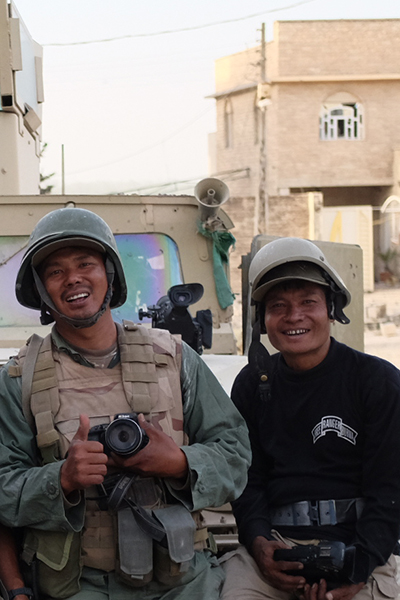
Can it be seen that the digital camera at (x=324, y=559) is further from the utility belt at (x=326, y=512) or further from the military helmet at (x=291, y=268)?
the military helmet at (x=291, y=268)

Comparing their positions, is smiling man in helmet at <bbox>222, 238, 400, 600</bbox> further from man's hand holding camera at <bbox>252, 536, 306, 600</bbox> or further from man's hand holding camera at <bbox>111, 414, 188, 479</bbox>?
man's hand holding camera at <bbox>111, 414, 188, 479</bbox>

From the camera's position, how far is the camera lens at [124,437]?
1933 mm

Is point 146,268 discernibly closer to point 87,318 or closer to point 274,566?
point 87,318

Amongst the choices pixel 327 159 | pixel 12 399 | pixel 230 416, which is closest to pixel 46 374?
pixel 12 399

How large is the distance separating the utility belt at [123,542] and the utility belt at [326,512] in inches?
14.8

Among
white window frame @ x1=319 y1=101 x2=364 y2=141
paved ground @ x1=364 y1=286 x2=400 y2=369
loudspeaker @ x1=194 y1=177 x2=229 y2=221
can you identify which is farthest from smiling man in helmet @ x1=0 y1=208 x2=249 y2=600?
white window frame @ x1=319 y1=101 x2=364 y2=141

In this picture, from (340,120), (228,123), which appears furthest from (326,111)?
(228,123)

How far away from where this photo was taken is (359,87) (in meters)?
26.4

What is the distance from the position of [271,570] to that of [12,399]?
33.2 inches

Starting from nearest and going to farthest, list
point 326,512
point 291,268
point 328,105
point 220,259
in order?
point 326,512, point 291,268, point 220,259, point 328,105

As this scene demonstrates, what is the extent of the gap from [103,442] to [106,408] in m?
0.18

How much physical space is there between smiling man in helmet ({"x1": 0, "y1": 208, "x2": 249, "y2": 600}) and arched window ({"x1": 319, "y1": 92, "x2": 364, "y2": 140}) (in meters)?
25.1

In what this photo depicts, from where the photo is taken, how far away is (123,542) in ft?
6.59

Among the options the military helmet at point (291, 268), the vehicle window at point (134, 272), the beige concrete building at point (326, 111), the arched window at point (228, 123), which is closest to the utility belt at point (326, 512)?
the military helmet at point (291, 268)
